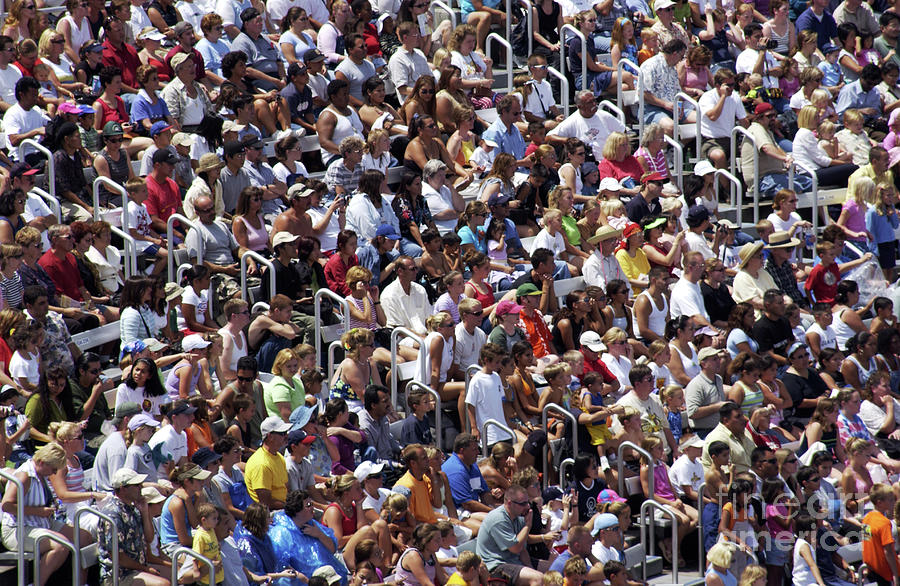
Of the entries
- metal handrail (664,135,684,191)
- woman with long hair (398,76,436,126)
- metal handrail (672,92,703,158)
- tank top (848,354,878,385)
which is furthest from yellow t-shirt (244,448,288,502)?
metal handrail (672,92,703,158)

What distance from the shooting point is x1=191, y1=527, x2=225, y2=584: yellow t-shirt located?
10.8 meters

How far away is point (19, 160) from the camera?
14562 mm

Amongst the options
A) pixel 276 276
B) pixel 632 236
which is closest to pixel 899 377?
pixel 632 236

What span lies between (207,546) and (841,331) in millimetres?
7277

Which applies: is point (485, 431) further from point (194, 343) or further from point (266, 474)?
point (194, 343)

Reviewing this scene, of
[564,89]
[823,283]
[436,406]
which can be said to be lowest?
[823,283]

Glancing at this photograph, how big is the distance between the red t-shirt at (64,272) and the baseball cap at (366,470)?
2819mm

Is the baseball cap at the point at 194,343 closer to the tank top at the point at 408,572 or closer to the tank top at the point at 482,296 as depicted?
the tank top at the point at 408,572

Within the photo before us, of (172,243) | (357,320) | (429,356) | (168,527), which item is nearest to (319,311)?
(357,320)

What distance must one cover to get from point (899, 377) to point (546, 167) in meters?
3.75

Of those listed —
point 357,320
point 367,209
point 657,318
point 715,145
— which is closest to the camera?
point 357,320

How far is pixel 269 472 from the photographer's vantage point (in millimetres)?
11766

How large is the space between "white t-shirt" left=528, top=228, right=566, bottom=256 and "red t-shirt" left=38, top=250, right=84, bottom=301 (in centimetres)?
412

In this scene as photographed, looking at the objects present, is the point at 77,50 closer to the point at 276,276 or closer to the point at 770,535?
the point at 276,276
